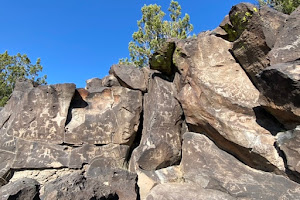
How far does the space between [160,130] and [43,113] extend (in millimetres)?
2377

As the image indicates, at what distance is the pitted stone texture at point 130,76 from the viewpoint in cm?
572

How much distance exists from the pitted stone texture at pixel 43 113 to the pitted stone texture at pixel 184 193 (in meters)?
2.37

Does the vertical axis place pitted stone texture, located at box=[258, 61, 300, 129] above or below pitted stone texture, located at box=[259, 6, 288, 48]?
below

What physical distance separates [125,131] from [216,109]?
2.00 m

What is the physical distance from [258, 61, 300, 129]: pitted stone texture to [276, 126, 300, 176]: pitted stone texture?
168 mm

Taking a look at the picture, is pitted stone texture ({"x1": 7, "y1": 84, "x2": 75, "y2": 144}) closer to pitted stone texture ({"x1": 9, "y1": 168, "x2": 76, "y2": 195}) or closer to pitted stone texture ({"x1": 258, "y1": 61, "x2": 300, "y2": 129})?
pitted stone texture ({"x1": 9, "y1": 168, "x2": 76, "y2": 195})

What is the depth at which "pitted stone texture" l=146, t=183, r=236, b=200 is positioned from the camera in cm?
335

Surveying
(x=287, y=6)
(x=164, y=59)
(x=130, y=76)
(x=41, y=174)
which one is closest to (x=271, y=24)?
(x=164, y=59)

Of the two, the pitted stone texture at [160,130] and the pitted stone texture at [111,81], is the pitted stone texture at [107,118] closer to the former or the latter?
the pitted stone texture at [111,81]

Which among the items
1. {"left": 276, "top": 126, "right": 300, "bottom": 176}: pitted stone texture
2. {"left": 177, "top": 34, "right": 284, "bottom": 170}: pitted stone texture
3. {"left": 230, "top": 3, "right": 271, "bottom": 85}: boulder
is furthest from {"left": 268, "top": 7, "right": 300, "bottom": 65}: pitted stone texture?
{"left": 276, "top": 126, "right": 300, "bottom": 176}: pitted stone texture

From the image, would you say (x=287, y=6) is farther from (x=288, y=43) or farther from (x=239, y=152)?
(x=239, y=152)

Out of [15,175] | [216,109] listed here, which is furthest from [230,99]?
[15,175]

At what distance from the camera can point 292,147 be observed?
3.13m

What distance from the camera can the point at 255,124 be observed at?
12.5 feet
